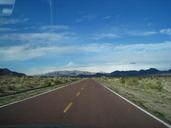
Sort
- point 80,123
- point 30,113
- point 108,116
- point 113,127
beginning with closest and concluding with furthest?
point 113,127 → point 80,123 → point 108,116 → point 30,113

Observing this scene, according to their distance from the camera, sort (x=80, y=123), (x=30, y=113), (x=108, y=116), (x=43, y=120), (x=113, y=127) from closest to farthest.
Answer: (x=113, y=127), (x=80, y=123), (x=43, y=120), (x=108, y=116), (x=30, y=113)

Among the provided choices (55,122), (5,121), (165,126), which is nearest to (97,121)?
(55,122)

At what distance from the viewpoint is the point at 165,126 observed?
10.5 m

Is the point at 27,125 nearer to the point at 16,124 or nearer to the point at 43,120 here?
the point at 16,124

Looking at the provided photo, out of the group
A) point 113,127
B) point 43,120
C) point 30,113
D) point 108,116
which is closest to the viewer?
point 113,127

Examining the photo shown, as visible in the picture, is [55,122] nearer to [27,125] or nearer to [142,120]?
[27,125]

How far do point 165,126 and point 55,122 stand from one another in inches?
153

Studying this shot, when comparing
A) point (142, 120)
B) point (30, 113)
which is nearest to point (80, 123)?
point (142, 120)

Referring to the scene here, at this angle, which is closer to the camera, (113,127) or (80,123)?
(113,127)

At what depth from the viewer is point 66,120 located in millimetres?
11609

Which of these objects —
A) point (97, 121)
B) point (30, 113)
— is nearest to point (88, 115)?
point (97, 121)

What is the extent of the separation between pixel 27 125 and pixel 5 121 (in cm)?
139

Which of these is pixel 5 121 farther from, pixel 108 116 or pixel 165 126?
pixel 165 126

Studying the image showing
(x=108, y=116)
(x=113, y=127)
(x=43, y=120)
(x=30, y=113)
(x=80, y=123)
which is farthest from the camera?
(x=30, y=113)
